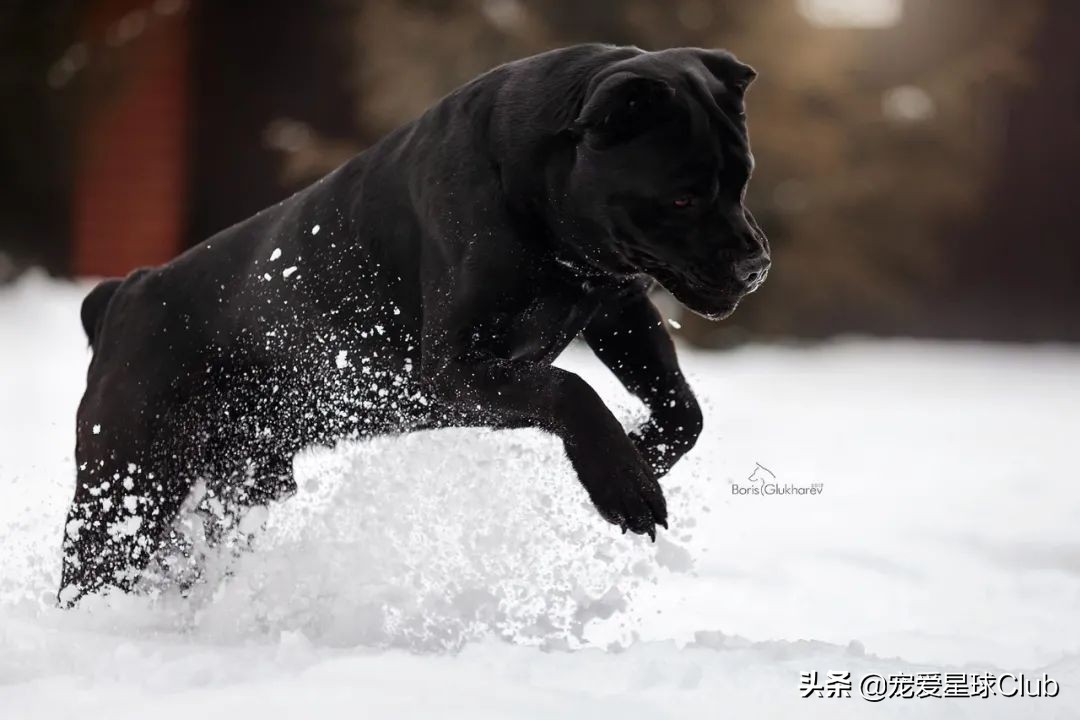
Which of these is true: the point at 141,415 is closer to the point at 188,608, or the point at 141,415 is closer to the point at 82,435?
the point at 82,435

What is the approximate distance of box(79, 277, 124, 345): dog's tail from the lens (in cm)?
322

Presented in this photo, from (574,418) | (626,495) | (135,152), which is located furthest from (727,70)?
(135,152)

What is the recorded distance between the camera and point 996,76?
32.9 feet

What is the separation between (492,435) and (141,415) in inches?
34.9

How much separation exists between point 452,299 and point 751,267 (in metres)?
0.61

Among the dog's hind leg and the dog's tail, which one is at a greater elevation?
the dog's tail

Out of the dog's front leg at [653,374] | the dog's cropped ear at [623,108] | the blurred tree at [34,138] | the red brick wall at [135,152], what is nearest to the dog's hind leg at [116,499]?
the dog's front leg at [653,374]

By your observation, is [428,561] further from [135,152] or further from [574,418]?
[135,152]

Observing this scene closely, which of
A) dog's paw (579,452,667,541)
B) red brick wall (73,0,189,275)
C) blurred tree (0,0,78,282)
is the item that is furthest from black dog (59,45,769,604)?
red brick wall (73,0,189,275)

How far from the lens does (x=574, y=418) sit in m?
2.37

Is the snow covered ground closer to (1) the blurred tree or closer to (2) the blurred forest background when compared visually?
(2) the blurred forest background

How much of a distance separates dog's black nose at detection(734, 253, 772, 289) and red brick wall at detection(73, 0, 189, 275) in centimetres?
916

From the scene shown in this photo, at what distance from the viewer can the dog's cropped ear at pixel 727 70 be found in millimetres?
2578

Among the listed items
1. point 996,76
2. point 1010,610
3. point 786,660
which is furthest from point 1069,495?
point 996,76
